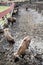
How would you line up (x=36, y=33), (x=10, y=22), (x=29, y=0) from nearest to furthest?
(x=36, y=33)
(x=10, y=22)
(x=29, y=0)

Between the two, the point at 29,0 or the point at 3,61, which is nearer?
the point at 3,61

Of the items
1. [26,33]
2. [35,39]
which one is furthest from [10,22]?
[35,39]

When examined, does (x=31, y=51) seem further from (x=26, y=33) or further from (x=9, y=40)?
(x=26, y=33)

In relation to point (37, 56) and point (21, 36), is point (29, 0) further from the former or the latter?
point (37, 56)

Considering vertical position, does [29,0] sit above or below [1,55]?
below

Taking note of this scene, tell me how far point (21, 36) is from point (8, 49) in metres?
2.69

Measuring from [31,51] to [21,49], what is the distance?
1.17 meters

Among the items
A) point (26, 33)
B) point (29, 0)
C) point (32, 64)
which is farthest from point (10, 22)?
point (29, 0)

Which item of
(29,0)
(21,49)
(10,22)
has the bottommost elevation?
(29,0)

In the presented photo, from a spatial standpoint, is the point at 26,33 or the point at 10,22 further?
the point at 10,22

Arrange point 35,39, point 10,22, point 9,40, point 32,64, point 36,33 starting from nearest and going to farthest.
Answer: point 32,64 → point 9,40 → point 35,39 → point 36,33 → point 10,22

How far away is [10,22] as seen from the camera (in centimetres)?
1744

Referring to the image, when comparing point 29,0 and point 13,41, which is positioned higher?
point 13,41

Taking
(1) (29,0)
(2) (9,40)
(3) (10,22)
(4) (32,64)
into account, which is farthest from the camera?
(1) (29,0)
